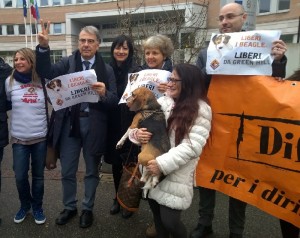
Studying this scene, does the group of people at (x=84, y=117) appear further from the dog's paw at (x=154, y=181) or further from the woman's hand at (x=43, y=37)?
the dog's paw at (x=154, y=181)

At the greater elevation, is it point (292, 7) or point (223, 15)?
point (292, 7)

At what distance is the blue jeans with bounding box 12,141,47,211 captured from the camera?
11.6 ft

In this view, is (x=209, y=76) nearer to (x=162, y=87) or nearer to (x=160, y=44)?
(x=162, y=87)

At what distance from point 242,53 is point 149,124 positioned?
98cm

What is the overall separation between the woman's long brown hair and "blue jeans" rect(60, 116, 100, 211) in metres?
1.27

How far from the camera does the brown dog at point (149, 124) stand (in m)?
2.54

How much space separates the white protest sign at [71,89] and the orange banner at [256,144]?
1.22 m

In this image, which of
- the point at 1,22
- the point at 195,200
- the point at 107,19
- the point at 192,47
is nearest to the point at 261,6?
the point at 107,19

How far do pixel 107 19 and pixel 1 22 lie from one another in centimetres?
1662

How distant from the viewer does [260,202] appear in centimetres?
288

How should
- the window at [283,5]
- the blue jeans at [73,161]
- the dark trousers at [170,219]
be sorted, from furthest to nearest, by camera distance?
the window at [283,5], the blue jeans at [73,161], the dark trousers at [170,219]

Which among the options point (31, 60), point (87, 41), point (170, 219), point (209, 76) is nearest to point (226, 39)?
point (209, 76)

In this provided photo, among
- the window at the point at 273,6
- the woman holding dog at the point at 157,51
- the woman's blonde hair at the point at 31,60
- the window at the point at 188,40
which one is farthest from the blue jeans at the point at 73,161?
the window at the point at 273,6

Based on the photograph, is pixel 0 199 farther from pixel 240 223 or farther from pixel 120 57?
pixel 240 223
